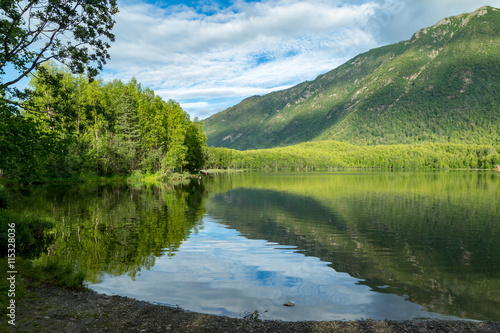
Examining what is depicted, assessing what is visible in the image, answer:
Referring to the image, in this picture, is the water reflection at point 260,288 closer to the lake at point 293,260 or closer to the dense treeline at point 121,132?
the lake at point 293,260

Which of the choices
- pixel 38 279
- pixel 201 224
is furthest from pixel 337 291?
pixel 201 224

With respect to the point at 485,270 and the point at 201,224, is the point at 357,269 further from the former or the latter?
the point at 201,224

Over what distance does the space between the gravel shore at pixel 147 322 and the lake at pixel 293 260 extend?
1.12 m

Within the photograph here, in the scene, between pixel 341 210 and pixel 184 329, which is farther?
pixel 341 210

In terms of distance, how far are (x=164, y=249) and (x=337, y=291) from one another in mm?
10090

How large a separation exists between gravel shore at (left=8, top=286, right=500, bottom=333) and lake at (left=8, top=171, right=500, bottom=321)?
1.12 m

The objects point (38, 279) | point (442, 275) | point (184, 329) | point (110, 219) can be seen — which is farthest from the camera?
point (110, 219)

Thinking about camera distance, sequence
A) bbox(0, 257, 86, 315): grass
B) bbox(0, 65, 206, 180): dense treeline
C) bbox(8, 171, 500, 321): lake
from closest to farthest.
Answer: bbox(0, 257, 86, 315): grass
bbox(8, 171, 500, 321): lake
bbox(0, 65, 206, 180): dense treeline

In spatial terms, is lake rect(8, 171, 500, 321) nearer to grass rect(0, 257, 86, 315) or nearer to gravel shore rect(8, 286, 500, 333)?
grass rect(0, 257, 86, 315)

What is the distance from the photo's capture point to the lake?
1086cm

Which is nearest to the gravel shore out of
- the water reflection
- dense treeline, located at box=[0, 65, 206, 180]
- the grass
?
the grass

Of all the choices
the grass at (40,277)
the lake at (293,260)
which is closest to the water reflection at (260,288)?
the lake at (293,260)

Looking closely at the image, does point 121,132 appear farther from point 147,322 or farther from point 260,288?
point 147,322

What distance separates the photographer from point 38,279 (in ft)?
36.1
